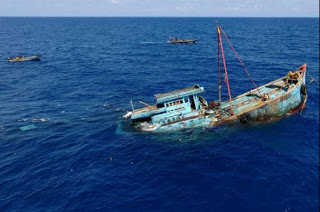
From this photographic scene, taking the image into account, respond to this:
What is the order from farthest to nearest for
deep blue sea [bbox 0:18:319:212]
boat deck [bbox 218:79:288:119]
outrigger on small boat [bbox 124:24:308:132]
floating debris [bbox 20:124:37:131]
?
floating debris [bbox 20:124:37:131], boat deck [bbox 218:79:288:119], outrigger on small boat [bbox 124:24:308:132], deep blue sea [bbox 0:18:319:212]

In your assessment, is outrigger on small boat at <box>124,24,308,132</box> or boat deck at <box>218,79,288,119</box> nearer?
outrigger on small boat at <box>124,24,308,132</box>

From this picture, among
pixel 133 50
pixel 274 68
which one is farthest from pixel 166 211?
pixel 133 50

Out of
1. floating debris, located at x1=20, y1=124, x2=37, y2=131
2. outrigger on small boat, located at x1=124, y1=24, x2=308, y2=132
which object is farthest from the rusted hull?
floating debris, located at x1=20, y1=124, x2=37, y2=131

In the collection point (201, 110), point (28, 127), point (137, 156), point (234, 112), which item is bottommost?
point (137, 156)

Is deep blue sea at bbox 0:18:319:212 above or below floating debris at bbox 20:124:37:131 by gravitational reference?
below

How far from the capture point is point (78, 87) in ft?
207

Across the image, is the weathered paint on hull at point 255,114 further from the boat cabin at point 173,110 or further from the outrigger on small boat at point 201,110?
the boat cabin at point 173,110

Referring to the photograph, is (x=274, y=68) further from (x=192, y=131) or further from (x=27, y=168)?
(x=27, y=168)

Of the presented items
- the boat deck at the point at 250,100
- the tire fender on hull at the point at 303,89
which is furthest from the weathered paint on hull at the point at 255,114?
the tire fender on hull at the point at 303,89

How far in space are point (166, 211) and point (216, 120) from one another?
18771 mm

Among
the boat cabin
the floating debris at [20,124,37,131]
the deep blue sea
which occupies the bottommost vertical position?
the deep blue sea

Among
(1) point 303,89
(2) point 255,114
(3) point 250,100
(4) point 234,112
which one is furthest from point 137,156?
(1) point 303,89

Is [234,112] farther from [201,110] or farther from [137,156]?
[137,156]

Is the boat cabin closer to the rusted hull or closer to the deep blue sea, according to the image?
the rusted hull
